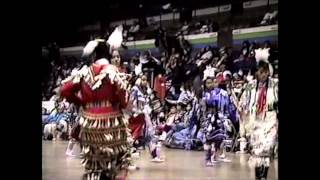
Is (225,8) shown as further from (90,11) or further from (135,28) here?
(90,11)

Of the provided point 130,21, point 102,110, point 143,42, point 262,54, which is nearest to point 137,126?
point 102,110

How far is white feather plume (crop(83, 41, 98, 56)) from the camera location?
341 cm

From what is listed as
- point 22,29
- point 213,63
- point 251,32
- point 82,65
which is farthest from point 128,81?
point 22,29

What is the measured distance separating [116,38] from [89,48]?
A: 0.55 feet

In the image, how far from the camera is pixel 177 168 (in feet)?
10.5

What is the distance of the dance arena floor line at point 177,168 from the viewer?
3053 millimetres

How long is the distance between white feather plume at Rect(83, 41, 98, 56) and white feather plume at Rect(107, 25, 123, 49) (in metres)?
0.08

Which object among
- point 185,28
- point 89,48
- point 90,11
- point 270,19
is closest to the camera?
point 270,19

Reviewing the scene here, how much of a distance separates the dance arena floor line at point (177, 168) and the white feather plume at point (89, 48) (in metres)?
0.55

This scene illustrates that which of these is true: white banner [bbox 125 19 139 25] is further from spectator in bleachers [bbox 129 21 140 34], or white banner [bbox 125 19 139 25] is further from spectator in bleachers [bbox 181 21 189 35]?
spectator in bleachers [bbox 181 21 189 35]

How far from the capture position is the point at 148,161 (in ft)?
10.8

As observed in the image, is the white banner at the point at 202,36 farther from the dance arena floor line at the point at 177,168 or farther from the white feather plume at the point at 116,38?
the dance arena floor line at the point at 177,168

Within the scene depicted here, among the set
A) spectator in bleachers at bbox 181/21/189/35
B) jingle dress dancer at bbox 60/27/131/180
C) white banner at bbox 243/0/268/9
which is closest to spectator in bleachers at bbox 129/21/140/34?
jingle dress dancer at bbox 60/27/131/180

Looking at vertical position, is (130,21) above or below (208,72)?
above
